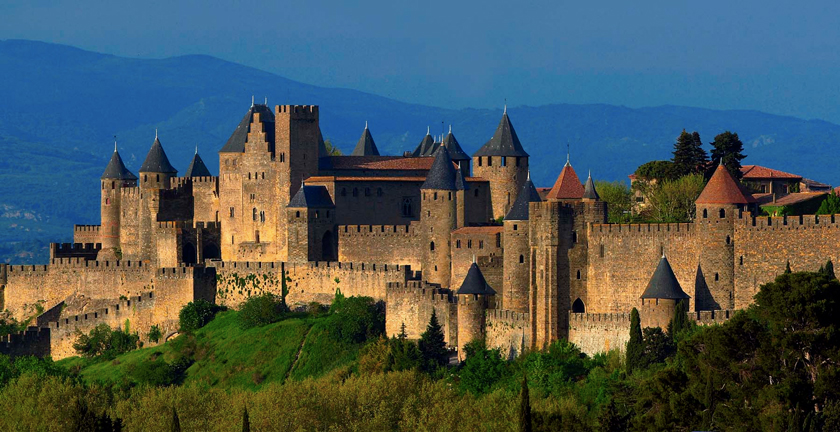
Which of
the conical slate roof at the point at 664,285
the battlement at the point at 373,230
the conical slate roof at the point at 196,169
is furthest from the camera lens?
the conical slate roof at the point at 196,169

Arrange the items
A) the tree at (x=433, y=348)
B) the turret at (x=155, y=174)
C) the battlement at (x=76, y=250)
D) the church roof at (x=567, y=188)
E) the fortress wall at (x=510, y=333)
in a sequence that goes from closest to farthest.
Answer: the fortress wall at (x=510, y=333), the tree at (x=433, y=348), the church roof at (x=567, y=188), the turret at (x=155, y=174), the battlement at (x=76, y=250)

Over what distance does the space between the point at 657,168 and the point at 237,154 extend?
2018 cm

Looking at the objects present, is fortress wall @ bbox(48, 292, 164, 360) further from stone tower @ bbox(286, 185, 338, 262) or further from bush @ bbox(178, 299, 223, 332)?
stone tower @ bbox(286, 185, 338, 262)

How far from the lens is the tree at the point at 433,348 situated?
233 ft

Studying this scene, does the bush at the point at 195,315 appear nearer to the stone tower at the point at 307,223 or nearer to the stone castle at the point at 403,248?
the stone castle at the point at 403,248

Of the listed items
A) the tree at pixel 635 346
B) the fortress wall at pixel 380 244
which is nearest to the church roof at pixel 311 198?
the fortress wall at pixel 380 244

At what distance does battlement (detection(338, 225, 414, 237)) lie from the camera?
81.5 metres

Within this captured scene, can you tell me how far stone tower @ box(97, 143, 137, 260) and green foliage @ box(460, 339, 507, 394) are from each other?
27.1 metres

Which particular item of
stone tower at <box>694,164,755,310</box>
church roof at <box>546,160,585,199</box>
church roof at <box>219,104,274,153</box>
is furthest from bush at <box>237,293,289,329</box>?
stone tower at <box>694,164,755,310</box>

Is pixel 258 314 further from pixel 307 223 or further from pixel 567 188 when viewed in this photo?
pixel 567 188

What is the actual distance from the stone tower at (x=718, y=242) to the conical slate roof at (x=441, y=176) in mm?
14020

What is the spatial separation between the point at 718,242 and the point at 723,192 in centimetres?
187

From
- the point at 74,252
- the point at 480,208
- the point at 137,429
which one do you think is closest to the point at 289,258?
the point at 480,208

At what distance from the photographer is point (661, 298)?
2623 inches
